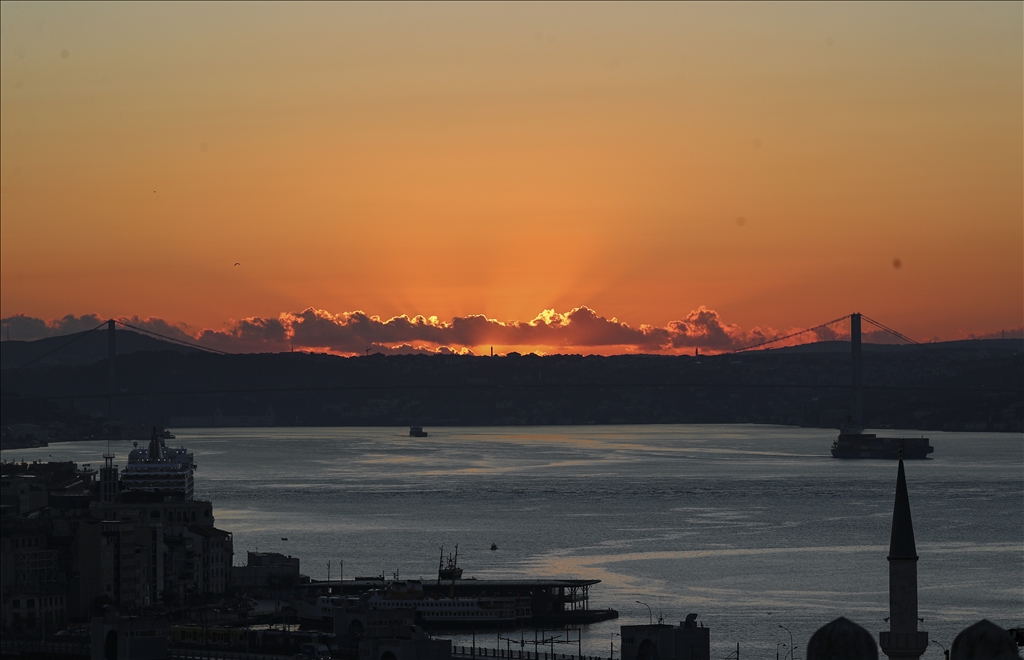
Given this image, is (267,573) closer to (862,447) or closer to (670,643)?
(670,643)

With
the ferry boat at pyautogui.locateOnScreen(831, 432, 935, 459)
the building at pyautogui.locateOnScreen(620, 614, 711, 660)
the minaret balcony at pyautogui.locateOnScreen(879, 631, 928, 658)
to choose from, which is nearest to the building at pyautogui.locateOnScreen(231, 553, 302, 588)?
the building at pyautogui.locateOnScreen(620, 614, 711, 660)

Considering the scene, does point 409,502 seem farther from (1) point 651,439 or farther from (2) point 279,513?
(1) point 651,439

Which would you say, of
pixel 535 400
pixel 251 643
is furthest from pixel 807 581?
pixel 535 400

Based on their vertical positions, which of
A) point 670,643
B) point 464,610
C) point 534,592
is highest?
point 670,643

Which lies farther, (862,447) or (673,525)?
(862,447)

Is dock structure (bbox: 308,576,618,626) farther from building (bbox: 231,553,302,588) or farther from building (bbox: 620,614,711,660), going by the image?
building (bbox: 620,614,711,660)

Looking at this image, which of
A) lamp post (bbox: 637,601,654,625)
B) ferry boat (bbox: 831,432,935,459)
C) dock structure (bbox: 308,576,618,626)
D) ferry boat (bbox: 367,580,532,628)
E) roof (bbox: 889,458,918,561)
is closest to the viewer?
roof (bbox: 889,458,918,561)

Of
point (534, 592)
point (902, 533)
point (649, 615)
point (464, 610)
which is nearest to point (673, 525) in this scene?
point (534, 592)
